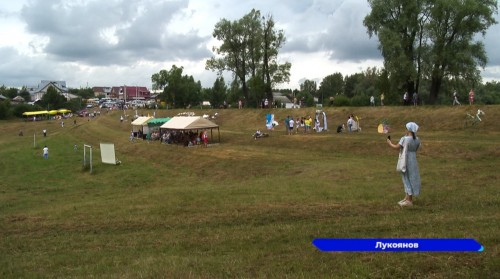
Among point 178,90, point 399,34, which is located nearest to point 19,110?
point 178,90

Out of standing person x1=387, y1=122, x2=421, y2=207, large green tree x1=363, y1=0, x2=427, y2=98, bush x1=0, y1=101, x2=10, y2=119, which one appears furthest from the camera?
bush x1=0, y1=101, x2=10, y2=119

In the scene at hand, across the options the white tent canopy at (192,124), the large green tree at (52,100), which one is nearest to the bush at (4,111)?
the large green tree at (52,100)

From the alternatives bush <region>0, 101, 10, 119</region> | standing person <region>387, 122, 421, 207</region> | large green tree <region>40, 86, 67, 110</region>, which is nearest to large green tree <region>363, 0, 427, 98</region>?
standing person <region>387, 122, 421, 207</region>

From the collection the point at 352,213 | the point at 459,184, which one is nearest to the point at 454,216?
the point at 352,213

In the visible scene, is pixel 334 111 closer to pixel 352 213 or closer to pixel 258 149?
pixel 258 149

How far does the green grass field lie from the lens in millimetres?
6910

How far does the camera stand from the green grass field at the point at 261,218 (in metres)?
6.91

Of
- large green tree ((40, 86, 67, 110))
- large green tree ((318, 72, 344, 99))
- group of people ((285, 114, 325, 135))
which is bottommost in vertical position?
group of people ((285, 114, 325, 135))

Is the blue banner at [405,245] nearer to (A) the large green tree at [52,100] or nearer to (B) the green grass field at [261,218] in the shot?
(B) the green grass field at [261,218]

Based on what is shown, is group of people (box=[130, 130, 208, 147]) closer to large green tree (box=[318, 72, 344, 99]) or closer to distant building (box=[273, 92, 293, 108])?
distant building (box=[273, 92, 293, 108])

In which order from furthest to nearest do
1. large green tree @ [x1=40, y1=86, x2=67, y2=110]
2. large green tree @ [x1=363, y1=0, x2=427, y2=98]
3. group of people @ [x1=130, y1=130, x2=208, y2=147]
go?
large green tree @ [x1=40, y1=86, x2=67, y2=110]
large green tree @ [x1=363, y1=0, x2=427, y2=98]
group of people @ [x1=130, y1=130, x2=208, y2=147]

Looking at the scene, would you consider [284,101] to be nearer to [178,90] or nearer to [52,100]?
[178,90]

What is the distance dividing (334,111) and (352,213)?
1519 inches

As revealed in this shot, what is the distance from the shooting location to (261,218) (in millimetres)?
11328
